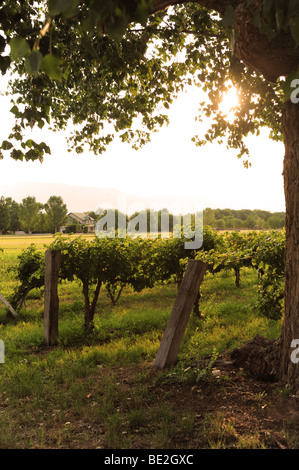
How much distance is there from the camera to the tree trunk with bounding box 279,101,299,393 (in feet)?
13.6

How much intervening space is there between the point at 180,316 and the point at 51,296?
9.76 feet

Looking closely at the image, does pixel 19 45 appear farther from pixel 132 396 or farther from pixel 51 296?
pixel 51 296

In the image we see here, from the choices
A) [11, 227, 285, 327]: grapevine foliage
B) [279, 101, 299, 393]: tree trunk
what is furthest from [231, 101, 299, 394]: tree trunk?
[11, 227, 285, 327]: grapevine foliage

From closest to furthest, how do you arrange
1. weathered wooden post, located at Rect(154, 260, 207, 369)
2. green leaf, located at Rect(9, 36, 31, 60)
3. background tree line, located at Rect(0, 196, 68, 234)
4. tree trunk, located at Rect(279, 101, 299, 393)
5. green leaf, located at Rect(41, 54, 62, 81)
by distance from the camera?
green leaf, located at Rect(41, 54, 62, 81)
green leaf, located at Rect(9, 36, 31, 60)
tree trunk, located at Rect(279, 101, 299, 393)
weathered wooden post, located at Rect(154, 260, 207, 369)
background tree line, located at Rect(0, 196, 68, 234)

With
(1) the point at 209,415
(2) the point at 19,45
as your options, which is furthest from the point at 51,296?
(2) the point at 19,45

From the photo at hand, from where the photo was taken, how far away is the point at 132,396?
4449 millimetres

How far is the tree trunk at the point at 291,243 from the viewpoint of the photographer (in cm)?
416

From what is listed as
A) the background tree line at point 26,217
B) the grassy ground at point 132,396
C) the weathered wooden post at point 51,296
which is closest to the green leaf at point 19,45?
the grassy ground at point 132,396

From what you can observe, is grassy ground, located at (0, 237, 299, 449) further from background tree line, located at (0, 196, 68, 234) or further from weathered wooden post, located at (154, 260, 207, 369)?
background tree line, located at (0, 196, 68, 234)

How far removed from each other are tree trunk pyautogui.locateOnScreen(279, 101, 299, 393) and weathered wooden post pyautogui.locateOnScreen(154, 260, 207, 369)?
4.54 ft

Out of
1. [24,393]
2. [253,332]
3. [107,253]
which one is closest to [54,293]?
[107,253]

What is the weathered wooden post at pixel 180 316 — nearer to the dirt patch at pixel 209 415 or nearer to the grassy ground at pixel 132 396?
the grassy ground at pixel 132 396

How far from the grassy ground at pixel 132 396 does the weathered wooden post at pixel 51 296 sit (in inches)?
12.4

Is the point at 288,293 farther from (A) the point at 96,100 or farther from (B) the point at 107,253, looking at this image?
(A) the point at 96,100
